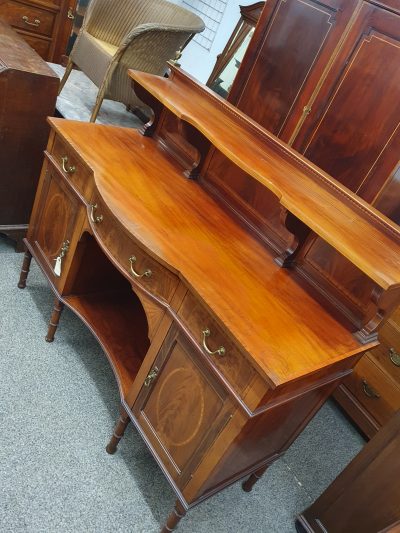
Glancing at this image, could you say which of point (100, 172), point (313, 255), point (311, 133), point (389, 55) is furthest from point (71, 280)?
point (389, 55)

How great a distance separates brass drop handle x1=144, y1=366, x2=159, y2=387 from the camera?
1.39 m

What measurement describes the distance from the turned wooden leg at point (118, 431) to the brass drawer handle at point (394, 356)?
1196mm

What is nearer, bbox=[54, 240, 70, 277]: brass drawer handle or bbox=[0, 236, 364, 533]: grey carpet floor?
bbox=[0, 236, 364, 533]: grey carpet floor

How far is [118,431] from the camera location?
1.57m

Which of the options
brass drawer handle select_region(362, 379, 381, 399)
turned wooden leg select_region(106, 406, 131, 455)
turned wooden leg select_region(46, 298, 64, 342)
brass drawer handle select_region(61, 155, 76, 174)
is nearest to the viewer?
turned wooden leg select_region(106, 406, 131, 455)

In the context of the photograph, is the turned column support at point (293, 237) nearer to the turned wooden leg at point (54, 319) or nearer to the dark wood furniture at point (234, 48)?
the turned wooden leg at point (54, 319)

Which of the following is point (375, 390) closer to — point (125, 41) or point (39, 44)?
point (125, 41)

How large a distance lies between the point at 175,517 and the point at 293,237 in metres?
0.93

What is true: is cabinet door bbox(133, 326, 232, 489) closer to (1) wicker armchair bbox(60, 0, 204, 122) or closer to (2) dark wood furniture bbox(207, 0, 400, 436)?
(2) dark wood furniture bbox(207, 0, 400, 436)

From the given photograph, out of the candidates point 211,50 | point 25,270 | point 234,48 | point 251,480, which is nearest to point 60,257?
point 25,270

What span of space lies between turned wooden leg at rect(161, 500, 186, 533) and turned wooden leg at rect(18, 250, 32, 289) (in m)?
1.22

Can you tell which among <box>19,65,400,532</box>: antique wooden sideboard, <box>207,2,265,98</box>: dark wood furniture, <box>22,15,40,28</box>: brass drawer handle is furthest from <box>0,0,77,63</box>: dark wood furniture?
<box>19,65,400,532</box>: antique wooden sideboard

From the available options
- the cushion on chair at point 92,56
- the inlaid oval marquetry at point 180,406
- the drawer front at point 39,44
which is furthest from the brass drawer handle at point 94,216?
the drawer front at point 39,44

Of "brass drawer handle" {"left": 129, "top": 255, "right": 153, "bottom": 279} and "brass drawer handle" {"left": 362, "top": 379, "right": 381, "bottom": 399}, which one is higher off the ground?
"brass drawer handle" {"left": 129, "top": 255, "right": 153, "bottom": 279}
